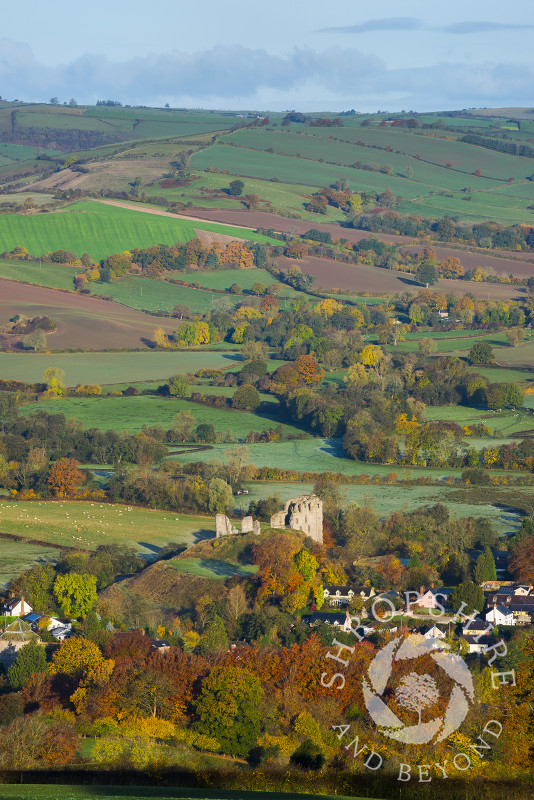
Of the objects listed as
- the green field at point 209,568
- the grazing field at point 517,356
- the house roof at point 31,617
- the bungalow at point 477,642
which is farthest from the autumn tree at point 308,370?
the bungalow at point 477,642

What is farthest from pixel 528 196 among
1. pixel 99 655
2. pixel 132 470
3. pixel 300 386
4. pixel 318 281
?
pixel 99 655

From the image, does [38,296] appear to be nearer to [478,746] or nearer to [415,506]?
[415,506]

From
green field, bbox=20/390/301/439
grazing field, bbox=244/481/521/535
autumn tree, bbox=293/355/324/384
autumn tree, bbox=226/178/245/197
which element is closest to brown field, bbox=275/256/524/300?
autumn tree, bbox=226/178/245/197

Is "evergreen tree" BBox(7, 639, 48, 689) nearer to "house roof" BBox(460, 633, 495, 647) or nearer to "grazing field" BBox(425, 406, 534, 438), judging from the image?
"house roof" BBox(460, 633, 495, 647)

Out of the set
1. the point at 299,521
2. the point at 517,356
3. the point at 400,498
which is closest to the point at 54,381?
the point at 400,498

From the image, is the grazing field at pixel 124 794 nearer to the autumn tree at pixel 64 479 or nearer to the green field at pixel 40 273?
the autumn tree at pixel 64 479
